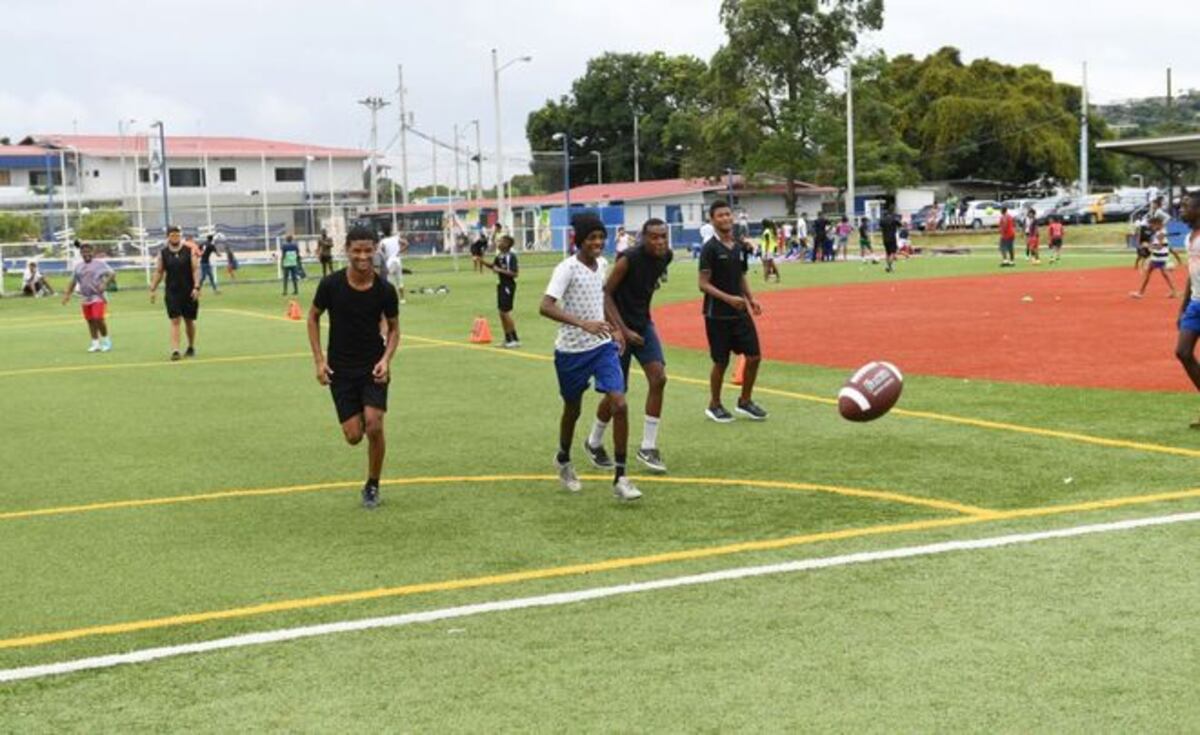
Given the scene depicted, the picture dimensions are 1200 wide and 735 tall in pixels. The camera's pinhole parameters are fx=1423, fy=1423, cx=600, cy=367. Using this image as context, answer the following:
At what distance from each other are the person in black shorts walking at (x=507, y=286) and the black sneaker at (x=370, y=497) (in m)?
11.8

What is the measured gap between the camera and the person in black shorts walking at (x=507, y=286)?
2125cm

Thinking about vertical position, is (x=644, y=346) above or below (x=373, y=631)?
above

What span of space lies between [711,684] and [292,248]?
3561 centimetres

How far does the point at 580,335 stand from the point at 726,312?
365 centimetres

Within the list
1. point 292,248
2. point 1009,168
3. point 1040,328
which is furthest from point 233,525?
point 1009,168

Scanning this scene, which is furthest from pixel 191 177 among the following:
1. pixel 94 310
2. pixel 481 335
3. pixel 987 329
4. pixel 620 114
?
pixel 987 329

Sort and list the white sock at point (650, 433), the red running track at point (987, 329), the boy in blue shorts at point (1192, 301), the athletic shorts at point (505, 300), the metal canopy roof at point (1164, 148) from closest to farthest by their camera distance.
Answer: the white sock at point (650, 433) < the boy in blue shorts at point (1192, 301) < the red running track at point (987, 329) < the athletic shorts at point (505, 300) < the metal canopy roof at point (1164, 148)

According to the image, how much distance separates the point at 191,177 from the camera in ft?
286

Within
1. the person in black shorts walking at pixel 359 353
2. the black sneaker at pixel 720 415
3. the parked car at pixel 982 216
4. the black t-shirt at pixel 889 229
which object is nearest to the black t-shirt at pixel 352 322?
the person in black shorts walking at pixel 359 353

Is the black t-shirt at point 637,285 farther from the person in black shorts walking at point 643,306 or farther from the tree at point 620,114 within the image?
the tree at point 620,114

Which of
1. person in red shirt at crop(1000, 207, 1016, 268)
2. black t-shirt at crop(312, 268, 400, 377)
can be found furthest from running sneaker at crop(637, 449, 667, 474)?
person in red shirt at crop(1000, 207, 1016, 268)

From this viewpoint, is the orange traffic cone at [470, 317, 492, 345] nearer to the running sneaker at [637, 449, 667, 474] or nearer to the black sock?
the running sneaker at [637, 449, 667, 474]

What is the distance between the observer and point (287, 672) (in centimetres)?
577

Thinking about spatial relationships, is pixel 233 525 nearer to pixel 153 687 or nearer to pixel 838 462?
pixel 153 687
